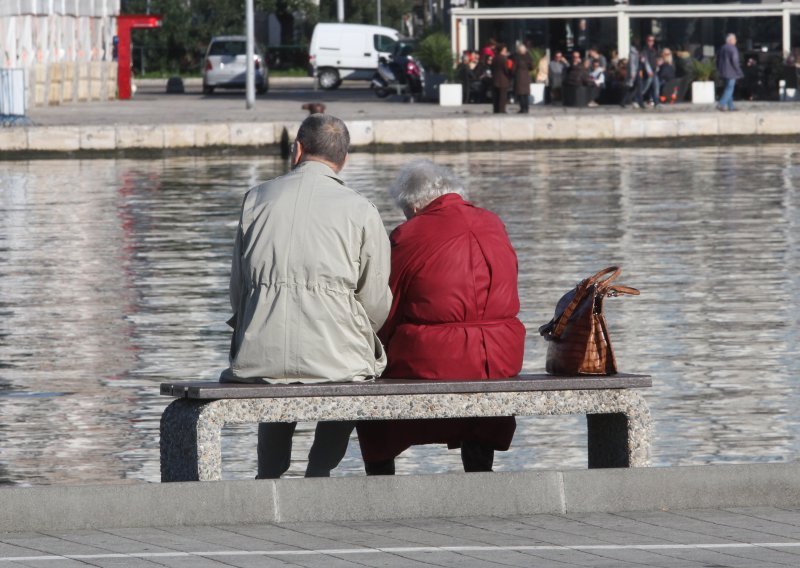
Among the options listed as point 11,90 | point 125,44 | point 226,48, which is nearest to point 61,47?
point 125,44

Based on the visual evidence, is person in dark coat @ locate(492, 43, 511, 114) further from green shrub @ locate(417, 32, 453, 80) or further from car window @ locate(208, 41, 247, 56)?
car window @ locate(208, 41, 247, 56)

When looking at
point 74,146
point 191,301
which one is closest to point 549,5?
point 74,146

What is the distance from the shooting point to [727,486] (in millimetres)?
6535

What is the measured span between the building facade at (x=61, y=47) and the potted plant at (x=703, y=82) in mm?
14529

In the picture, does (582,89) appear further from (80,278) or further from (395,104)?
(80,278)

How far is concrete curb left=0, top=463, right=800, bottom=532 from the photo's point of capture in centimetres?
626

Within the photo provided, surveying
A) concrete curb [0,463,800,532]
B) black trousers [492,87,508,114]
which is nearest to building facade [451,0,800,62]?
black trousers [492,87,508,114]

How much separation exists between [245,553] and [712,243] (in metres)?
12.1

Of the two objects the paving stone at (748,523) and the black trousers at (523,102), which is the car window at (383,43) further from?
the paving stone at (748,523)

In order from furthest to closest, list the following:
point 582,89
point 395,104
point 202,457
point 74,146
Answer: point 395,104 → point 582,89 → point 74,146 → point 202,457

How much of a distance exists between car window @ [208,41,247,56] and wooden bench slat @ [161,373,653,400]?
163 ft

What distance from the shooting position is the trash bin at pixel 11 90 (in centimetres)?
3534

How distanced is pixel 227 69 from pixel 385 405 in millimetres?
49221

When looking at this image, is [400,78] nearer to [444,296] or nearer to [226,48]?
[226,48]
